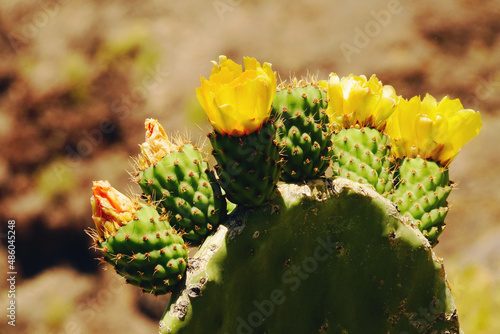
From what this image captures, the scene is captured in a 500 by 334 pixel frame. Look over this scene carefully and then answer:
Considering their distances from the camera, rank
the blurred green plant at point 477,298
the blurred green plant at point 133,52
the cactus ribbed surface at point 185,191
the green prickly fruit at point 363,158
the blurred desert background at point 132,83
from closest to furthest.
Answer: the cactus ribbed surface at point 185,191, the green prickly fruit at point 363,158, the blurred green plant at point 477,298, the blurred desert background at point 132,83, the blurred green plant at point 133,52

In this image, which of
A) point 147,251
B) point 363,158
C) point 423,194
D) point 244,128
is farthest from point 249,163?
point 423,194

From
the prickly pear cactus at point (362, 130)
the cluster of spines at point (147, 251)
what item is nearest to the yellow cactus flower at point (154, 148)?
the cluster of spines at point (147, 251)

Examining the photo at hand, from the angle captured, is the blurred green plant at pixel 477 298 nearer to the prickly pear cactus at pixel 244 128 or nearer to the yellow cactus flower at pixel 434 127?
the yellow cactus flower at pixel 434 127

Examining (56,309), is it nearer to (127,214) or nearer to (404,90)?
(404,90)

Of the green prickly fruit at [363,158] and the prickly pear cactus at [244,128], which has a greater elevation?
the prickly pear cactus at [244,128]

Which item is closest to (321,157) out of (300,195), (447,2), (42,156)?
(300,195)

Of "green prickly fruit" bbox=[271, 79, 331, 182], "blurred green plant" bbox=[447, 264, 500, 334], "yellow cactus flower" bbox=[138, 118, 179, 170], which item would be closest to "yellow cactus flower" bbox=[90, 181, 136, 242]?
"yellow cactus flower" bbox=[138, 118, 179, 170]

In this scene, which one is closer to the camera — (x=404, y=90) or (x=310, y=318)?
(x=310, y=318)
